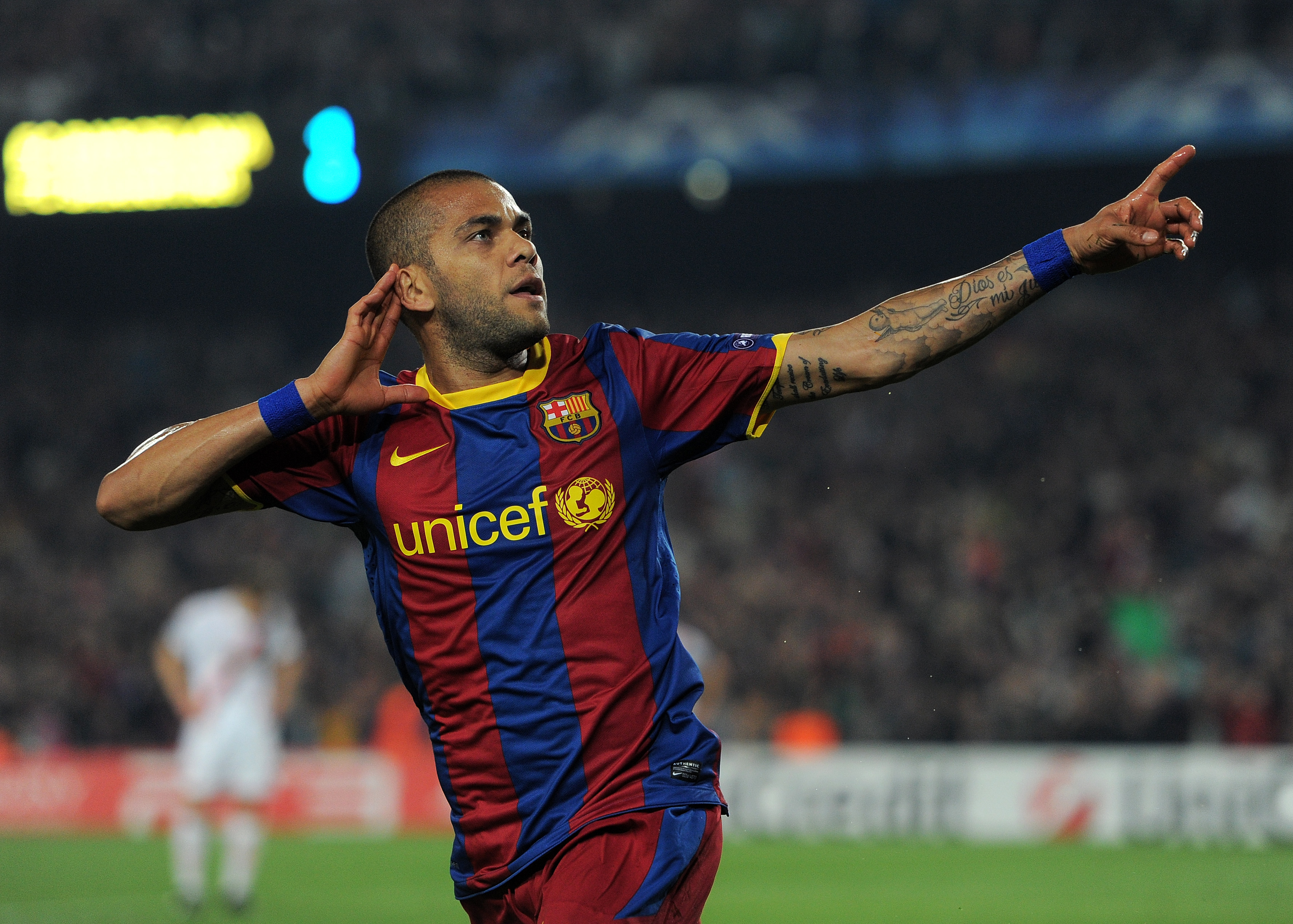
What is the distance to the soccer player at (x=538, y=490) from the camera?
3.58 m

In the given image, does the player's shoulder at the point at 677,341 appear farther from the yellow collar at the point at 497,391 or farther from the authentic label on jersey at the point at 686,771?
the authentic label on jersey at the point at 686,771

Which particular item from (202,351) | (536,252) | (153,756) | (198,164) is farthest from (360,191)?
(536,252)

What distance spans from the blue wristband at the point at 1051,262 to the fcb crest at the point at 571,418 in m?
1.04

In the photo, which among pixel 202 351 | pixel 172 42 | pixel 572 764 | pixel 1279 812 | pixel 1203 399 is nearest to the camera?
pixel 572 764

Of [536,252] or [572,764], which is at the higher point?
[536,252]

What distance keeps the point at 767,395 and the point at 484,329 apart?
0.69 meters

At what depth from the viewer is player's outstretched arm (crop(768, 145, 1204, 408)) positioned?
357 cm

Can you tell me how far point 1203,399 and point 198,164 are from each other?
1169 centimetres

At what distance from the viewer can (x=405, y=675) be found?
3.88 m

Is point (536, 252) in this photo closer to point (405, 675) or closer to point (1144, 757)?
point (405, 675)

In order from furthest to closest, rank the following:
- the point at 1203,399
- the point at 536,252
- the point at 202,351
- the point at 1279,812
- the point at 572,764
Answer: the point at 202,351, the point at 1203,399, the point at 1279,812, the point at 536,252, the point at 572,764

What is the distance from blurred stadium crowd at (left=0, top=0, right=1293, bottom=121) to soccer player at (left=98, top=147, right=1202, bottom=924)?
554 inches

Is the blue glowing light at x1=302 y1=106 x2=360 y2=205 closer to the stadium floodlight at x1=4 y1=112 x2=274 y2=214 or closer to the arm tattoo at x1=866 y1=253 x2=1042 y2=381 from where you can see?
the arm tattoo at x1=866 y1=253 x2=1042 y2=381

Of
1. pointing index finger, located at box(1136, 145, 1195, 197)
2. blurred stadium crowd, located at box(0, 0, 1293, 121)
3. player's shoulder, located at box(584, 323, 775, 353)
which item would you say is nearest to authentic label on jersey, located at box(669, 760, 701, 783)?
player's shoulder, located at box(584, 323, 775, 353)
